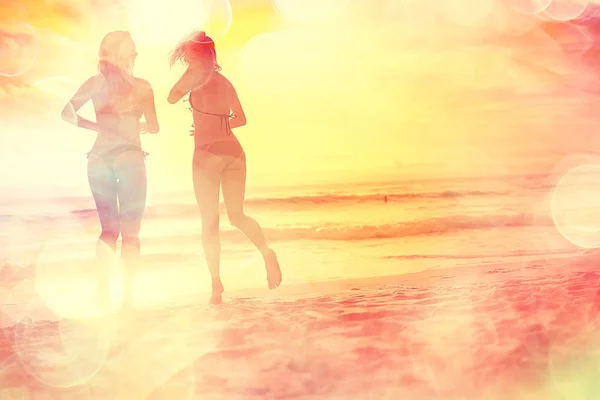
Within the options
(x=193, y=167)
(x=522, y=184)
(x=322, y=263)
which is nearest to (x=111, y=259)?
(x=193, y=167)

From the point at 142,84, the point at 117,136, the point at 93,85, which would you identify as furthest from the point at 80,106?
the point at 142,84

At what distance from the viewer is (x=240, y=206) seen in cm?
527

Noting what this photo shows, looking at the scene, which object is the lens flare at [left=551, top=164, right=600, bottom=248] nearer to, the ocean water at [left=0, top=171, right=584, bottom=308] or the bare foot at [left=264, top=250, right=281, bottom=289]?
the ocean water at [left=0, top=171, right=584, bottom=308]

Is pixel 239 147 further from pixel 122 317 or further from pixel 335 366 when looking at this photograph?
pixel 335 366

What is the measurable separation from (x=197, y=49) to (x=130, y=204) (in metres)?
1.38

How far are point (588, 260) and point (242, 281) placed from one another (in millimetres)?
4686

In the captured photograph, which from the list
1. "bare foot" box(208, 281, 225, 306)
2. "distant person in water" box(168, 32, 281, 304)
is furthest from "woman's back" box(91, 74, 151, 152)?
"bare foot" box(208, 281, 225, 306)

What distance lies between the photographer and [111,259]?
16.1 ft

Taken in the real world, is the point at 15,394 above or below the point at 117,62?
below

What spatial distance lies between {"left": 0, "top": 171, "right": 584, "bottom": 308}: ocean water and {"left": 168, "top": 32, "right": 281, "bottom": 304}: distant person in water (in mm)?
2041

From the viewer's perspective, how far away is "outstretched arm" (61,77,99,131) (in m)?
4.74

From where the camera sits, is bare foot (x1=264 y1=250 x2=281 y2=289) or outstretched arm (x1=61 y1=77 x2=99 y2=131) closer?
outstretched arm (x1=61 y1=77 x2=99 y2=131)

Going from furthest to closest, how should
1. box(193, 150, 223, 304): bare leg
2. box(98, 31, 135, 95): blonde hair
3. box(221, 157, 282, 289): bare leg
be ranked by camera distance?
box(221, 157, 282, 289): bare leg < box(193, 150, 223, 304): bare leg < box(98, 31, 135, 95): blonde hair

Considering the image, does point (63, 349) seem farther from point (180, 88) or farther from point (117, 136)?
point (180, 88)
